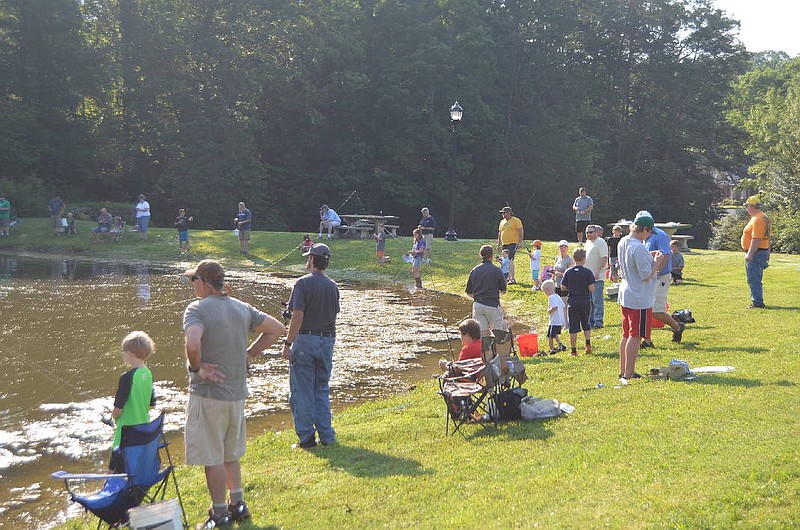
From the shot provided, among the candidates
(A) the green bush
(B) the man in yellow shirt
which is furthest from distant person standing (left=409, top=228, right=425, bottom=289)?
(A) the green bush

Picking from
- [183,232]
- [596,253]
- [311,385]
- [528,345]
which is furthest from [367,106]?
[311,385]

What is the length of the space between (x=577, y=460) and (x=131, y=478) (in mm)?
3699

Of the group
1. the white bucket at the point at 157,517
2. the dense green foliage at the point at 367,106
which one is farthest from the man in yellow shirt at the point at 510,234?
the dense green foliage at the point at 367,106

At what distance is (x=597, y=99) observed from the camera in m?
64.6

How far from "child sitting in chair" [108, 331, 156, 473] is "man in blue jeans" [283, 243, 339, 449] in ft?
7.03

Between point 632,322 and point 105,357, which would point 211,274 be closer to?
point 632,322

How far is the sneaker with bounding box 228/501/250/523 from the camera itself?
6453 mm

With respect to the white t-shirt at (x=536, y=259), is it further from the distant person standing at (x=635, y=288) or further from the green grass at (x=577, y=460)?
the distant person standing at (x=635, y=288)

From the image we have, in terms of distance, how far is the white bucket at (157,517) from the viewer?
5555mm

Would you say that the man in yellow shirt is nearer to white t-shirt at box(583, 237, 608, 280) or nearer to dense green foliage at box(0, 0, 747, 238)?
white t-shirt at box(583, 237, 608, 280)

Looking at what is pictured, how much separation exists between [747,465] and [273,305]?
14.9 m

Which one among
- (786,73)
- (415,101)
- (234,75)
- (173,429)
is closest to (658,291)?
(173,429)

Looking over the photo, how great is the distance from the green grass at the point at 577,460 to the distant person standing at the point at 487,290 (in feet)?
2.96

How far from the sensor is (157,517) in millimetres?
5617
